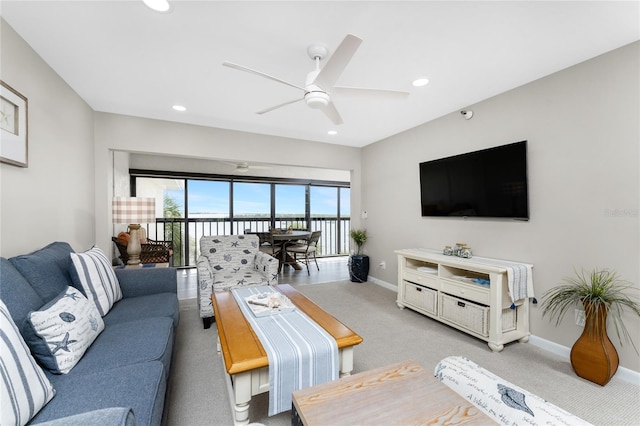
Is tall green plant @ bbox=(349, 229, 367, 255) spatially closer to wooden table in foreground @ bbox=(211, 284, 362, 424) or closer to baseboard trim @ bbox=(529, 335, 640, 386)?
baseboard trim @ bbox=(529, 335, 640, 386)

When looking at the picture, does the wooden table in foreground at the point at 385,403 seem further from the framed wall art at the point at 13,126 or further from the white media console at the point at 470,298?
the framed wall art at the point at 13,126

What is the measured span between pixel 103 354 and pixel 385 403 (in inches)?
56.1

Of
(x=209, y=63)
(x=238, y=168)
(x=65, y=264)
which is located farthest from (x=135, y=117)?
(x=238, y=168)

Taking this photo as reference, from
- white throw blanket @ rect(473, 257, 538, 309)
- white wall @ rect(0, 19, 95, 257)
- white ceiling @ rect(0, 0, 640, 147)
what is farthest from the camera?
white throw blanket @ rect(473, 257, 538, 309)

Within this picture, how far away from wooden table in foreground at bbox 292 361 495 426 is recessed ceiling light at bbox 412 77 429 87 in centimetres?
237

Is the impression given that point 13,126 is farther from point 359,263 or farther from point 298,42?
point 359,263

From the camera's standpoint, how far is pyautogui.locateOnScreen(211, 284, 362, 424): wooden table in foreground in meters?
1.37

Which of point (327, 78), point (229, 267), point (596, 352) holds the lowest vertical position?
point (596, 352)

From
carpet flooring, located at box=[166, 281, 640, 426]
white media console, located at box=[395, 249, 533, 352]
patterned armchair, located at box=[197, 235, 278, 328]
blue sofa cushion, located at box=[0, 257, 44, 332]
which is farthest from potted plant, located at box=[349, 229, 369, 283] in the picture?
blue sofa cushion, located at box=[0, 257, 44, 332]

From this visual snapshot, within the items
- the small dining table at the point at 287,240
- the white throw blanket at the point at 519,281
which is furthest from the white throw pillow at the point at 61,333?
the small dining table at the point at 287,240

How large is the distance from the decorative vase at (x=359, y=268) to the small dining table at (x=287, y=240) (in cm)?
106

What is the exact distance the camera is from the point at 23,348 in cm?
101

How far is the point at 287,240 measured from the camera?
528 cm

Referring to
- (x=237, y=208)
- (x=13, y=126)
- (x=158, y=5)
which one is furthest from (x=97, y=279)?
(x=237, y=208)
